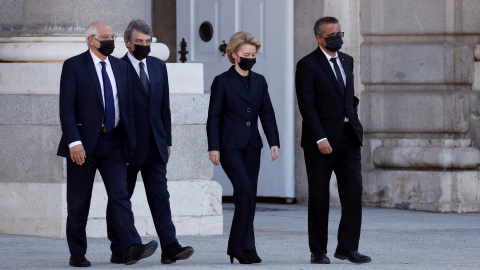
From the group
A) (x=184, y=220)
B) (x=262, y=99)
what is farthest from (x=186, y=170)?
(x=262, y=99)

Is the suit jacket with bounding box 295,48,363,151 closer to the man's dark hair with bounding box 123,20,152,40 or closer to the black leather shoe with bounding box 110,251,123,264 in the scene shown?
the man's dark hair with bounding box 123,20,152,40

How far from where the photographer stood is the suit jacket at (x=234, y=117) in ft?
29.1

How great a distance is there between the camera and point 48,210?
10.3m

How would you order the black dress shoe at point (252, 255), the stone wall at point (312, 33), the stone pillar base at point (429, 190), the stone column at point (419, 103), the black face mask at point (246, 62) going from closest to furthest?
1. the black dress shoe at point (252, 255)
2. the black face mask at point (246, 62)
3. the stone pillar base at point (429, 190)
4. the stone column at point (419, 103)
5. the stone wall at point (312, 33)

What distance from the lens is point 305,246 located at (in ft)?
32.3

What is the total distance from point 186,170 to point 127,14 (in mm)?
1341

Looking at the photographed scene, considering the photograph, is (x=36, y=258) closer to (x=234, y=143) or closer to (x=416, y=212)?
(x=234, y=143)

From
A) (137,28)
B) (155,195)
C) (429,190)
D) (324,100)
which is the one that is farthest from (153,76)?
(429,190)

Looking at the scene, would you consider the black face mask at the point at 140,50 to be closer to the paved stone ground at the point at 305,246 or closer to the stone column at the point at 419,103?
the paved stone ground at the point at 305,246

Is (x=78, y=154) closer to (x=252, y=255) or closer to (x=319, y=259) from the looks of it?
(x=252, y=255)

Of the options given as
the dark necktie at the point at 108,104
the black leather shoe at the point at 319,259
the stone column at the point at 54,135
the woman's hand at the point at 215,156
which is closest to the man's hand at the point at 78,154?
the dark necktie at the point at 108,104

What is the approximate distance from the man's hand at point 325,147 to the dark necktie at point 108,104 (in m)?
1.31

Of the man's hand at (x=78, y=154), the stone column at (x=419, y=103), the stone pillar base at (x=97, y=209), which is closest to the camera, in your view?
the man's hand at (x=78, y=154)

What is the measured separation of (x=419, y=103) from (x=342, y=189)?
4.22m
